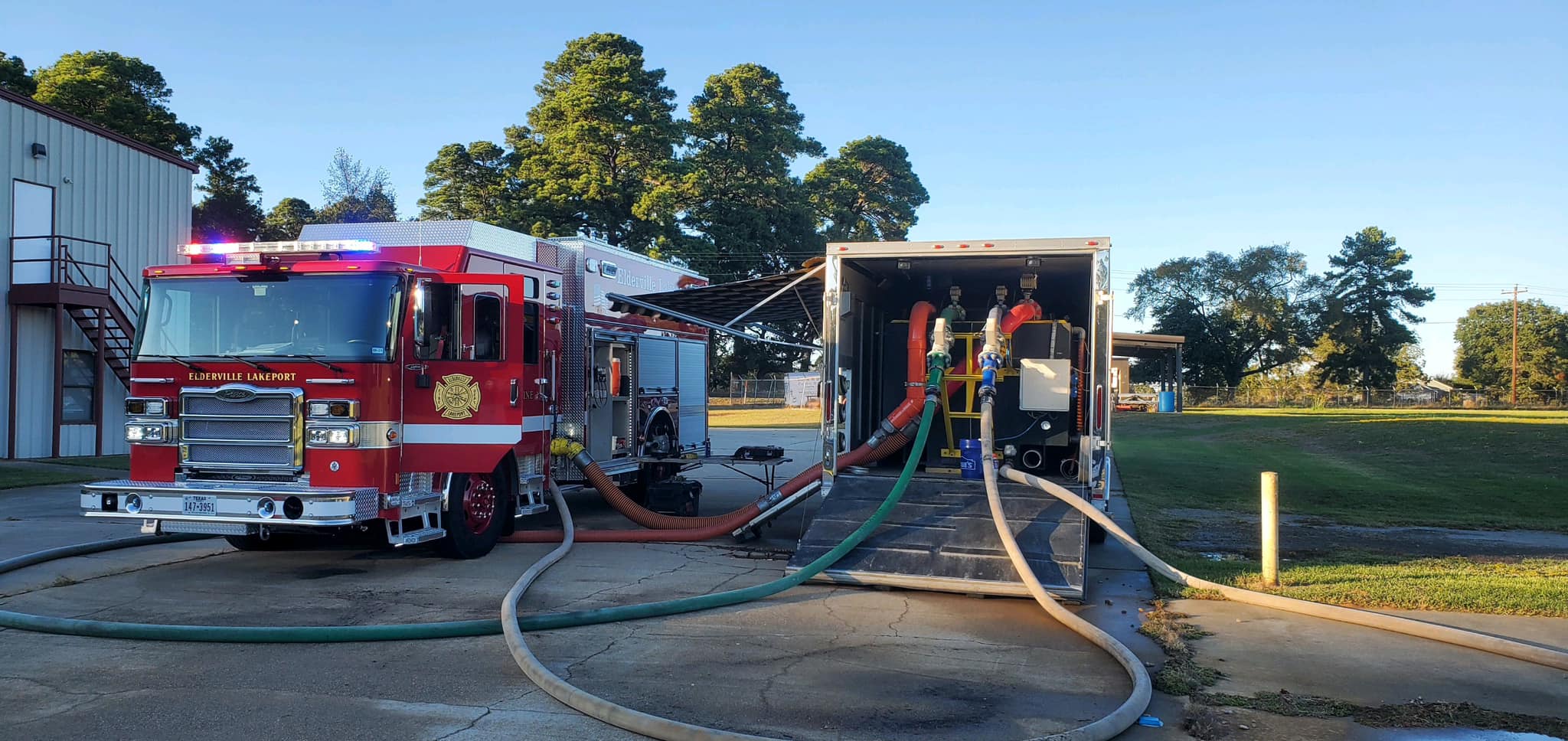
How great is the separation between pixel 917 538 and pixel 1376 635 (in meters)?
3.42

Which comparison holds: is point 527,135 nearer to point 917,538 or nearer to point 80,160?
point 80,160

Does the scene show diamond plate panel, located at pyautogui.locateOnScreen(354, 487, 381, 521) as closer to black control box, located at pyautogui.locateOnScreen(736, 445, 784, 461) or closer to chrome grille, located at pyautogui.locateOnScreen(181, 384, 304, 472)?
chrome grille, located at pyautogui.locateOnScreen(181, 384, 304, 472)

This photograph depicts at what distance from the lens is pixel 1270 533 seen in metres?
8.56

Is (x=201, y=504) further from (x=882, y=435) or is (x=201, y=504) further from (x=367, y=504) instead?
(x=882, y=435)

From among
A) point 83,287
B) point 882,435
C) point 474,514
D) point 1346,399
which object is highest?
point 83,287

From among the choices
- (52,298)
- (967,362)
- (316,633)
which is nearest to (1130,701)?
(316,633)

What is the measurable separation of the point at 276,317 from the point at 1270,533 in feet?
27.5

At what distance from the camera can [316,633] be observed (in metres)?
6.56

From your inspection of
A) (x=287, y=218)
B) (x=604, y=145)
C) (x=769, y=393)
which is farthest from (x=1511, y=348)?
(x=287, y=218)

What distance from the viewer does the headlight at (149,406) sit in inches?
345

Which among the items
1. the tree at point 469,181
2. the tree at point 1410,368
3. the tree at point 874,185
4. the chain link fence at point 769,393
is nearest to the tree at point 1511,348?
the tree at point 1410,368

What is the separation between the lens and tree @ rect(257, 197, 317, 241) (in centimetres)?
4663

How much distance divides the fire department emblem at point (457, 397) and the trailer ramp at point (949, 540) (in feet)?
10.3

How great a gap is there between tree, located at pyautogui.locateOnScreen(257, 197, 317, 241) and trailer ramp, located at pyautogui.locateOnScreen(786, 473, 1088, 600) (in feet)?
141
